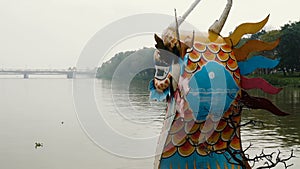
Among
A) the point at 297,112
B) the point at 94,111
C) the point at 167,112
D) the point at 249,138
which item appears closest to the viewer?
the point at 94,111

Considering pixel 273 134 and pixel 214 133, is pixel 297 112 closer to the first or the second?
pixel 273 134

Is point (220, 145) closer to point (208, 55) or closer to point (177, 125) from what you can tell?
point (177, 125)

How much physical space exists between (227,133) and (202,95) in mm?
363

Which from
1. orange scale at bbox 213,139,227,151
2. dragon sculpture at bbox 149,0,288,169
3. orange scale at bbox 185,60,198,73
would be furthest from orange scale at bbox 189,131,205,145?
orange scale at bbox 185,60,198,73

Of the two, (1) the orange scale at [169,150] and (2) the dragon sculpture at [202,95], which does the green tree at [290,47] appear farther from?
(1) the orange scale at [169,150]

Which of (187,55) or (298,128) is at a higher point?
(187,55)

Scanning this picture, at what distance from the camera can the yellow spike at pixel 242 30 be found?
3473mm

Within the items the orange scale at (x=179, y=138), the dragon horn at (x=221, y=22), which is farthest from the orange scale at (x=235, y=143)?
the dragon horn at (x=221, y=22)

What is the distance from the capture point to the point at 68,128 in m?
12.0

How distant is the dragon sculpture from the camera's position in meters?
3.27

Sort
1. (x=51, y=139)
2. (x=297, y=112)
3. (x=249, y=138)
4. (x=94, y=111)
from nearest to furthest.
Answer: (x=94, y=111)
(x=249, y=138)
(x=51, y=139)
(x=297, y=112)

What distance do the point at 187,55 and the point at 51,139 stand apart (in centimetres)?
744

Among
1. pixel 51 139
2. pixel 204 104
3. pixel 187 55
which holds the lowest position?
pixel 51 139

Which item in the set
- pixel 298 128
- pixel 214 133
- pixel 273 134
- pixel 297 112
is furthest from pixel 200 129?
pixel 297 112
